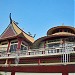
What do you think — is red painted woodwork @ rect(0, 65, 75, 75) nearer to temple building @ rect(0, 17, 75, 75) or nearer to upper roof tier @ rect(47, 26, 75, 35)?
temple building @ rect(0, 17, 75, 75)

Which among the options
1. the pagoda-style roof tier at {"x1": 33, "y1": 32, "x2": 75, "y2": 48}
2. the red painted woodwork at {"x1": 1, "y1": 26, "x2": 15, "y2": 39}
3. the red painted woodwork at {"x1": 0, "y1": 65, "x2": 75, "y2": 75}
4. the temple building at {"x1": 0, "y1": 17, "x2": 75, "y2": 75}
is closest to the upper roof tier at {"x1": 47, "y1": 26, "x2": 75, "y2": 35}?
the temple building at {"x1": 0, "y1": 17, "x2": 75, "y2": 75}

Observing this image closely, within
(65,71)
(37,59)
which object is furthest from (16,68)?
(65,71)

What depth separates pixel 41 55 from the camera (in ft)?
48.0

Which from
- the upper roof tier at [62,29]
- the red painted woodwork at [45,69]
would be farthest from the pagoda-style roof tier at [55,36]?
the red painted woodwork at [45,69]

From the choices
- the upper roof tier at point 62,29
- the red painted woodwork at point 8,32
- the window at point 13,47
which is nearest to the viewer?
the upper roof tier at point 62,29

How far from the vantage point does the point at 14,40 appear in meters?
19.0

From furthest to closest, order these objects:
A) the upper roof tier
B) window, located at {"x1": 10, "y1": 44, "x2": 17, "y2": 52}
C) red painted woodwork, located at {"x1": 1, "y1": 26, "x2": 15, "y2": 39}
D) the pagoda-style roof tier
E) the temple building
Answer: red painted woodwork, located at {"x1": 1, "y1": 26, "x2": 15, "y2": 39} → window, located at {"x1": 10, "y1": 44, "x2": 17, "y2": 52} → the upper roof tier → the pagoda-style roof tier → the temple building

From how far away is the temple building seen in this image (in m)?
13.3

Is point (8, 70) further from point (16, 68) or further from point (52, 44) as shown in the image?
point (52, 44)

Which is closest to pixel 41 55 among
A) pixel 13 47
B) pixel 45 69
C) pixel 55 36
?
pixel 45 69

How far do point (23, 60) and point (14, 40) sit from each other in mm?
3629

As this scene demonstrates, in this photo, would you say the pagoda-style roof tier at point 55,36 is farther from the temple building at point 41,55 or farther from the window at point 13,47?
the window at point 13,47

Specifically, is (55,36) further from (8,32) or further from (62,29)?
(8,32)

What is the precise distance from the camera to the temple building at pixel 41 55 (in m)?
13.3
